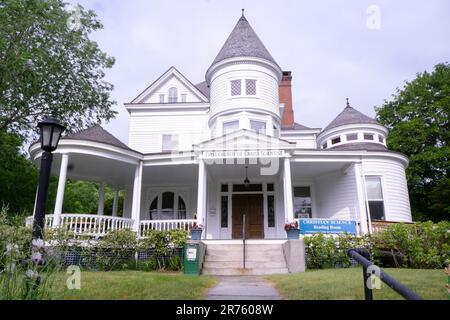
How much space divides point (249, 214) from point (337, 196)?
13.4ft

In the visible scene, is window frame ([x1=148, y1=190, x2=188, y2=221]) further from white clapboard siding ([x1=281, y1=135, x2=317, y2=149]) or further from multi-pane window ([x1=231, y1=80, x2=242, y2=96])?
white clapboard siding ([x1=281, y1=135, x2=317, y2=149])

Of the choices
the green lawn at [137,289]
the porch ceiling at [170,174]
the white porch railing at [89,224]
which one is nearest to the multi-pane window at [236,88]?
the porch ceiling at [170,174]

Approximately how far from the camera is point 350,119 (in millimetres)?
17500

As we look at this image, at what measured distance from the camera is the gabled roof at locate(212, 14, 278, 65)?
16688 mm

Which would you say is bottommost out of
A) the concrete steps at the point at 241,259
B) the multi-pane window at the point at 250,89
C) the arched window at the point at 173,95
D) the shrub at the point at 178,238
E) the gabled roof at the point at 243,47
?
the concrete steps at the point at 241,259

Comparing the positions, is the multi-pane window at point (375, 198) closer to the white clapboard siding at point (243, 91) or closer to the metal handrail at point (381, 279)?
the white clapboard siding at point (243, 91)

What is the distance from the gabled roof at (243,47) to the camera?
1669cm

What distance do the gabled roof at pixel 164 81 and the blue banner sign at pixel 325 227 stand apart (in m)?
10.3

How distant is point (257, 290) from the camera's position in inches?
262

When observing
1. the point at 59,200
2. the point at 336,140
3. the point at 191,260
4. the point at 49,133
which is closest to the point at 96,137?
the point at 59,200

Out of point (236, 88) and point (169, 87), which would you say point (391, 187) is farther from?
point (169, 87)
